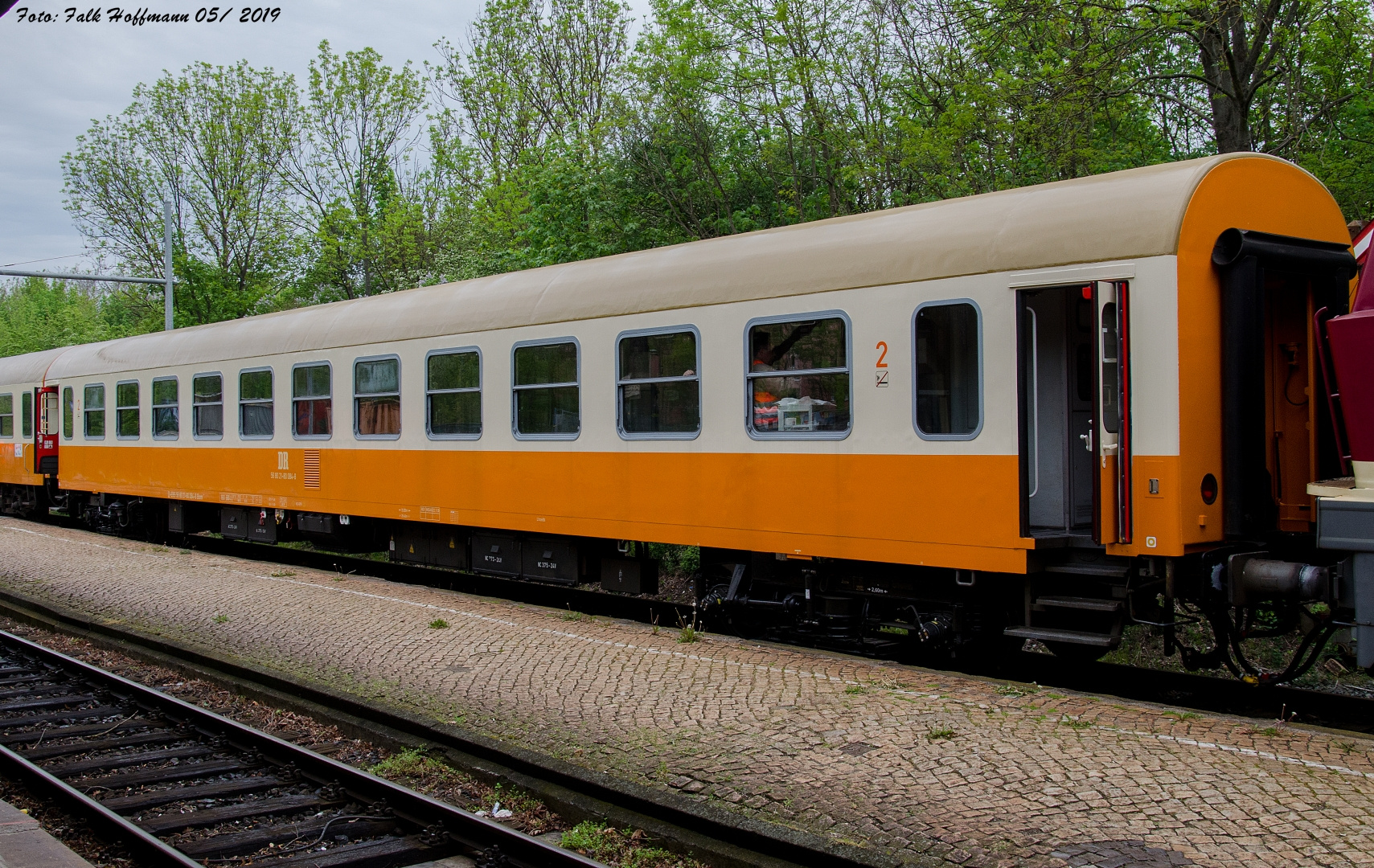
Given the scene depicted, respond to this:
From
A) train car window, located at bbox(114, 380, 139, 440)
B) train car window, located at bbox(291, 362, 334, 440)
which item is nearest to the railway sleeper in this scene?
train car window, located at bbox(291, 362, 334, 440)

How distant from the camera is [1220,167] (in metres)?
6.47

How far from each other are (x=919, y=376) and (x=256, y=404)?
34.9 feet

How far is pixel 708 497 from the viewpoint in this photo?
28.6ft

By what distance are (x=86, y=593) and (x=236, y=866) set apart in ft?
27.8

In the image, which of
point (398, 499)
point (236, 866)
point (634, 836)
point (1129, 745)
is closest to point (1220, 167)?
point (1129, 745)

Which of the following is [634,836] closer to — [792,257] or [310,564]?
[792,257]

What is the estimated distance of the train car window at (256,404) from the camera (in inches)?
571

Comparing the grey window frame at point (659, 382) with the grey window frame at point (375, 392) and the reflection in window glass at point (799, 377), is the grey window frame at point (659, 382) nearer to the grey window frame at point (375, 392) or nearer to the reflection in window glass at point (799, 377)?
the reflection in window glass at point (799, 377)

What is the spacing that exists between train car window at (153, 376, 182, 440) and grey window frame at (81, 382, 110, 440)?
2046mm

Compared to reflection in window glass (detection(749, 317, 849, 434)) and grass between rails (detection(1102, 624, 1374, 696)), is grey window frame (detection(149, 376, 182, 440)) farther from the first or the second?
grass between rails (detection(1102, 624, 1374, 696))

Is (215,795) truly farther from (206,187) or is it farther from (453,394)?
(206,187)

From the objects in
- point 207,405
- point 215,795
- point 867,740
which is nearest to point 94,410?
point 207,405

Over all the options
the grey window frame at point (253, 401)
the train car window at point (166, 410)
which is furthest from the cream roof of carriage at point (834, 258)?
the train car window at point (166, 410)

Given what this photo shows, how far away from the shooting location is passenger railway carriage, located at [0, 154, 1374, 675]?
638 cm
